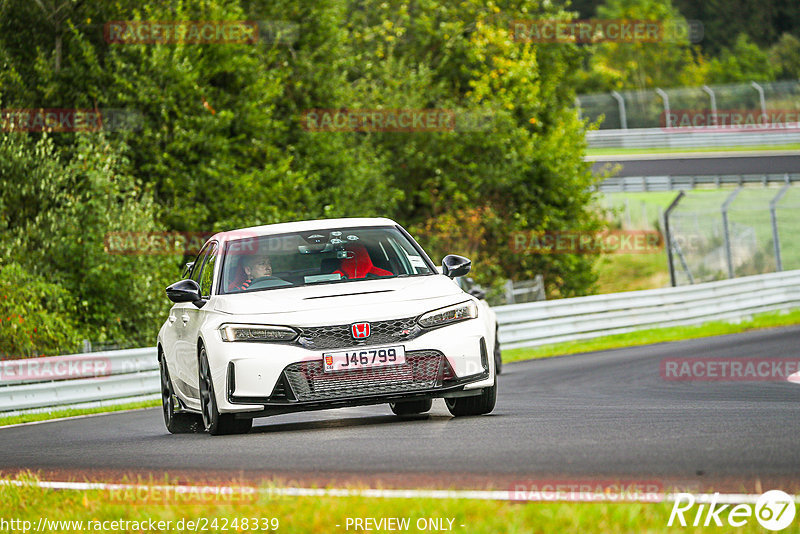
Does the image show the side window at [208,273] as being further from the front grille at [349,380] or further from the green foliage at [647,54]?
the green foliage at [647,54]

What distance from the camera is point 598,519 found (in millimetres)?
5117

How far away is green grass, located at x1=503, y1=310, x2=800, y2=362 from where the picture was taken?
23172mm

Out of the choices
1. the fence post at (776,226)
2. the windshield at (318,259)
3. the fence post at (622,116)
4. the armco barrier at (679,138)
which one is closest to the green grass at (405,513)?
the windshield at (318,259)

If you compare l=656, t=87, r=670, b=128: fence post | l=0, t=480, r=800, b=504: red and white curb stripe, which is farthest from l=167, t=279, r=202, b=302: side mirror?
l=656, t=87, r=670, b=128: fence post

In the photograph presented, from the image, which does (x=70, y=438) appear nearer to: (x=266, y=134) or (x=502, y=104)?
(x=266, y=134)

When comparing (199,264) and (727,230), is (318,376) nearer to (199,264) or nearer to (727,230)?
(199,264)

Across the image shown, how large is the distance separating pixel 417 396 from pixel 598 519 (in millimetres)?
4054

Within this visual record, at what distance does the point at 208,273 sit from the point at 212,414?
157 cm

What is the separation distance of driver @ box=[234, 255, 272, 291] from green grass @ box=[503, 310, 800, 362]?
12.4 meters

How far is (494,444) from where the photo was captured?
7.79m

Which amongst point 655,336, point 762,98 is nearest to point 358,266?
point 655,336

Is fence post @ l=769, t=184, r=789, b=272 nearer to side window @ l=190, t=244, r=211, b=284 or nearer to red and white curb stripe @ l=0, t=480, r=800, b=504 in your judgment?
side window @ l=190, t=244, r=211, b=284

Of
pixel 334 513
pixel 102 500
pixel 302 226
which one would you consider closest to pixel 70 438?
pixel 302 226

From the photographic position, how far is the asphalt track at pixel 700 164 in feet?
166
